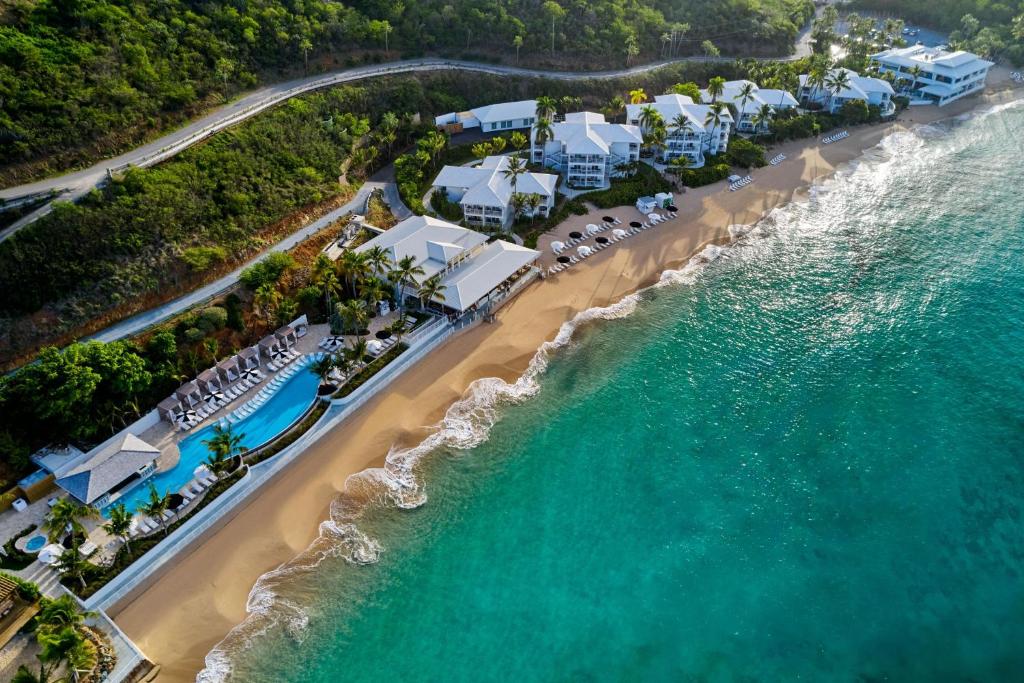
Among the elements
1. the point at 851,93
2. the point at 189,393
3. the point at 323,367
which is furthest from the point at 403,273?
the point at 851,93

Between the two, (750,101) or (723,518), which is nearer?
(723,518)

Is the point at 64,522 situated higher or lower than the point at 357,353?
lower

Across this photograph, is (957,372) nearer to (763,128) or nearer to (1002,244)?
(1002,244)

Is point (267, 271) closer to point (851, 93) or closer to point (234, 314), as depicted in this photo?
point (234, 314)

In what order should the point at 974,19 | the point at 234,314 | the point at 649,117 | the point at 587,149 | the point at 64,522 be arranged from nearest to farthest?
the point at 64,522, the point at 234,314, the point at 587,149, the point at 649,117, the point at 974,19

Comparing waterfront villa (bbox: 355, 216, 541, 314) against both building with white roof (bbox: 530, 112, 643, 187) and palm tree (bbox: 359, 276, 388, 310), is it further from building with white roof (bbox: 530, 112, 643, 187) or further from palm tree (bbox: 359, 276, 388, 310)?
building with white roof (bbox: 530, 112, 643, 187)

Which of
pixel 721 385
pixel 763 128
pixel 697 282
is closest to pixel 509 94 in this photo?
pixel 763 128
